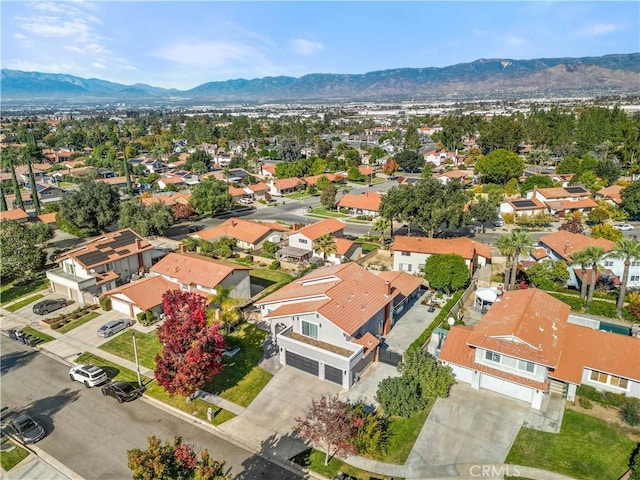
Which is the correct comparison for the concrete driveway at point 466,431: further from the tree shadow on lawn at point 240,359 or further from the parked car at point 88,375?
the parked car at point 88,375

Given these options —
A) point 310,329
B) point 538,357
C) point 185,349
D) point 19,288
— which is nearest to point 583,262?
point 538,357

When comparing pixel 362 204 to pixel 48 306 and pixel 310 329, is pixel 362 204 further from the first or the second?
pixel 48 306

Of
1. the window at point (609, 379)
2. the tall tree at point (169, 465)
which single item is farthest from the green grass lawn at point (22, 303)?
the window at point (609, 379)

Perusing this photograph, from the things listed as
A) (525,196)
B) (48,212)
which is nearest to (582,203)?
(525,196)

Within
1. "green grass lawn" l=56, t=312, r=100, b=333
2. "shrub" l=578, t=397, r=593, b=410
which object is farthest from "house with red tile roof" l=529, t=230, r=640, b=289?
"green grass lawn" l=56, t=312, r=100, b=333

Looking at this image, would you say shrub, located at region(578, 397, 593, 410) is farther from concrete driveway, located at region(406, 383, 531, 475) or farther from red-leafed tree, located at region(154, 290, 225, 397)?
red-leafed tree, located at region(154, 290, 225, 397)

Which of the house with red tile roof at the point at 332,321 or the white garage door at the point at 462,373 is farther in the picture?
the house with red tile roof at the point at 332,321

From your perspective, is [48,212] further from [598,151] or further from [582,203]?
[598,151]
